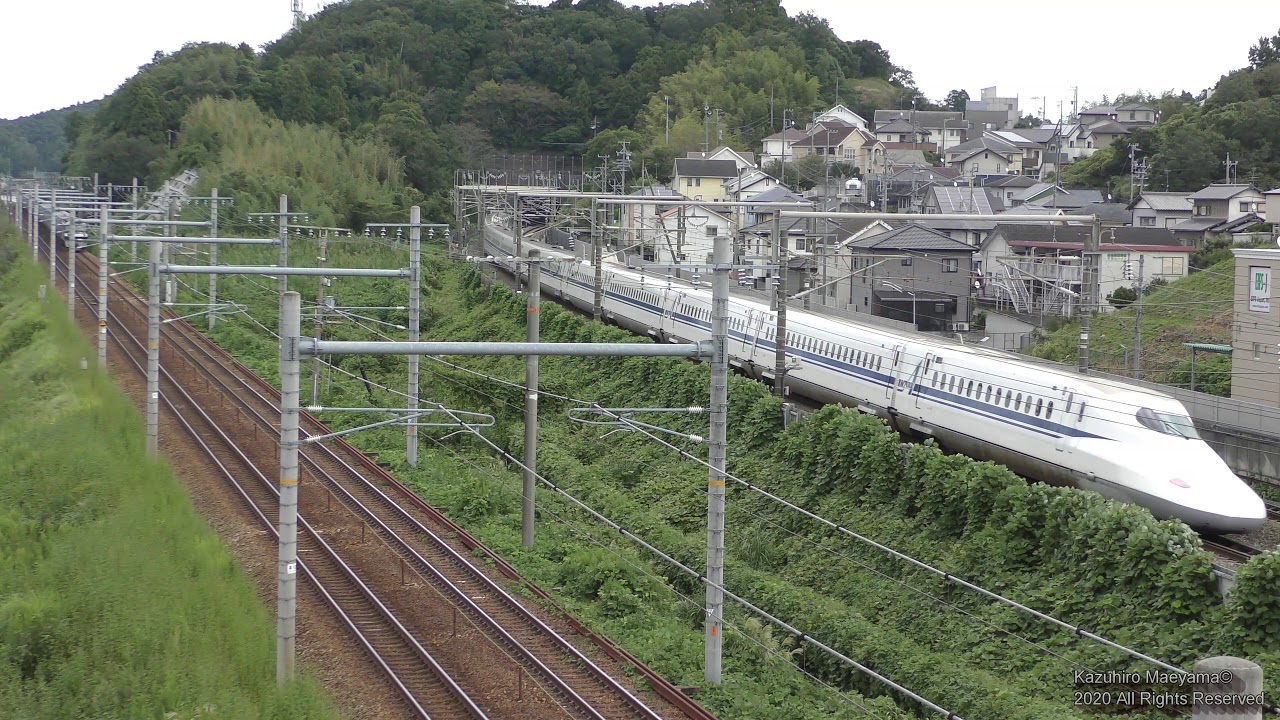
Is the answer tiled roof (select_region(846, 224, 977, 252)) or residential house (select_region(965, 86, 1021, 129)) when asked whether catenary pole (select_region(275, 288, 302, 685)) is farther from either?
residential house (select_region(965, 86, 1021, 129))

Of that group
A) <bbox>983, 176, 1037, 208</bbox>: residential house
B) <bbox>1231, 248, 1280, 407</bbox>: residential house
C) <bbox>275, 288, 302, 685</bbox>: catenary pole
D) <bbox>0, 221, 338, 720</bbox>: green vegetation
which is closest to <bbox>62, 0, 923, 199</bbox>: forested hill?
<bbox>983, 176, 1037, 208</bbox>: residential house

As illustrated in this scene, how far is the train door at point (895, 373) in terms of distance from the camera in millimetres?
20172

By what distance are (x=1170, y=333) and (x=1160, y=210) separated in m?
18.1

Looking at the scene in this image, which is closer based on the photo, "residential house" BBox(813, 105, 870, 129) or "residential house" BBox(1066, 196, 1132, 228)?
"residential house" BBox(1066, 196, 1132, 228)

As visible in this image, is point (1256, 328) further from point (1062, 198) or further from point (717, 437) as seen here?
point (1062, 198)

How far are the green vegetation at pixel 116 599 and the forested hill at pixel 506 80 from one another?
54308 mm

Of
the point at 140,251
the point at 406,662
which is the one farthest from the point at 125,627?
the point at 140,251

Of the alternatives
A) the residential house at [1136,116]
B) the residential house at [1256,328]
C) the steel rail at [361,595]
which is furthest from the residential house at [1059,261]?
the residential house at [1136,116]

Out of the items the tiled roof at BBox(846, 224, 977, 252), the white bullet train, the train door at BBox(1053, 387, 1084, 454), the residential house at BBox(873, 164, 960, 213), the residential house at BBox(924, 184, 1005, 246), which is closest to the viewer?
the white bullet train

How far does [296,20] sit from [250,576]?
333 ft

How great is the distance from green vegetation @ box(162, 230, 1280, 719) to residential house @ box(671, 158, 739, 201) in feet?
130

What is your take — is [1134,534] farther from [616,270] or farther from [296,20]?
[296,20]

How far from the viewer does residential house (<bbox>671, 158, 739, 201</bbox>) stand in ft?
206

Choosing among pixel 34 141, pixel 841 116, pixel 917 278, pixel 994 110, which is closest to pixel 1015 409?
pixel 917 278
